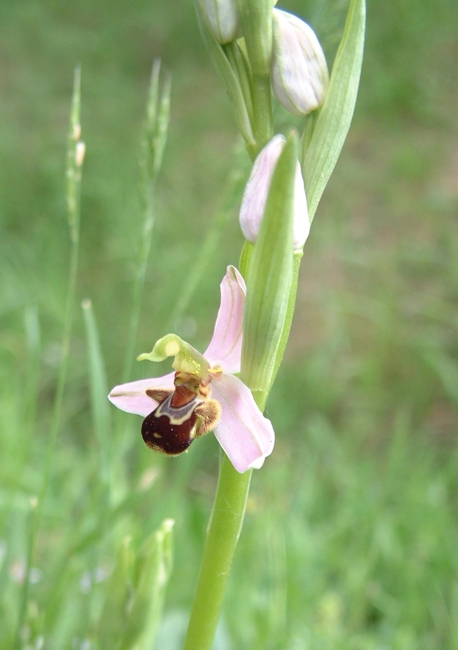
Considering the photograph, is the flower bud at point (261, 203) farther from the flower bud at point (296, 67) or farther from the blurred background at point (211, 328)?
the blurred background at point (211, 328)

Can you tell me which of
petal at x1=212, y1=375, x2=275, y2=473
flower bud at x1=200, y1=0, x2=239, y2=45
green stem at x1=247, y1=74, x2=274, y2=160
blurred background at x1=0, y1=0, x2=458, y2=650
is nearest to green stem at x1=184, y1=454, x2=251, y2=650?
petal at x1=212, y1=375, x2=275, y2=473

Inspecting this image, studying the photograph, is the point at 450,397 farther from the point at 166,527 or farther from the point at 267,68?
the point at 267,68

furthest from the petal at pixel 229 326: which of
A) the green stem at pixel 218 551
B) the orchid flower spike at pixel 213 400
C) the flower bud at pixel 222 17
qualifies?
the flower bud at pixel 222 17

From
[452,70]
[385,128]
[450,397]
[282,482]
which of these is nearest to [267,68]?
[282,482]

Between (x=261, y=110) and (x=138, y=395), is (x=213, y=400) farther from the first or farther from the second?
(x=261, y=110)

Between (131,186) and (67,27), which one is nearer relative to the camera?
(131,186)

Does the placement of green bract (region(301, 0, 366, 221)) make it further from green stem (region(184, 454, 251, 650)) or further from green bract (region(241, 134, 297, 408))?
green stem (region(184, 454, 251, 650))
